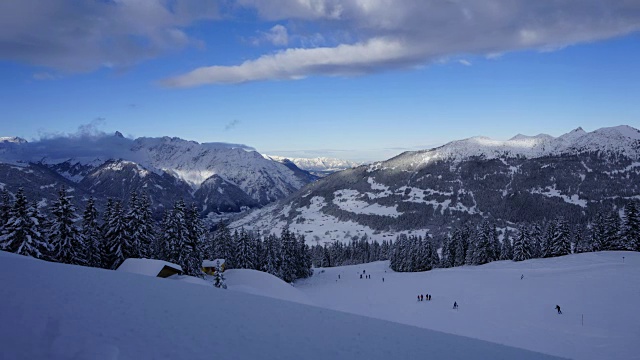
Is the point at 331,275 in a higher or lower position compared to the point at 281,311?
lower

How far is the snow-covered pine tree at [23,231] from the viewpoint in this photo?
34.3 meters

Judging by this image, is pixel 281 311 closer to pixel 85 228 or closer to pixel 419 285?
pixel 85 228

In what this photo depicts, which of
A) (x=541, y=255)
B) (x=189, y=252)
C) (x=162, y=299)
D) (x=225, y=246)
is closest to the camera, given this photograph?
(x=162, y=299)

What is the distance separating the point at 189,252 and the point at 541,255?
7127 cm

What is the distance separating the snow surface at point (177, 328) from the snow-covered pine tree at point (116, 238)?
25620 mm

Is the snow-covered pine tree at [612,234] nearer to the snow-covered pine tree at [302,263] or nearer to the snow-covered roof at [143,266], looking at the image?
the snow-covered pine tree at [302,263]

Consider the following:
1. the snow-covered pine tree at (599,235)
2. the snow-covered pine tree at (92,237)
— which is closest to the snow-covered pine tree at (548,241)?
the snow-covered pine tree at (599,235)

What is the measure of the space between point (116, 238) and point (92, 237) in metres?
2.59

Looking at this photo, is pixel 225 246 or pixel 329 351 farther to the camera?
pixel 225 246

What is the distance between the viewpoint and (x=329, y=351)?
1274cm

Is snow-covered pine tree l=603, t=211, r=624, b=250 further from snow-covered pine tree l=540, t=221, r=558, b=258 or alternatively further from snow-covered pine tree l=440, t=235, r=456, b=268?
snow-covered pine tree l=440, t=235, r=456, b=268

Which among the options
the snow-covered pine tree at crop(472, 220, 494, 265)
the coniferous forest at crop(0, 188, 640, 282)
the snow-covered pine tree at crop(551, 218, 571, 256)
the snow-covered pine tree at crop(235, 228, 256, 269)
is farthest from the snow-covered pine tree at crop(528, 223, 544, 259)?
the snow-covered pine tree at crop(235, 228, 256, 269)

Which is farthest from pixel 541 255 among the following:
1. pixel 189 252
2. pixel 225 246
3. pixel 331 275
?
pixel 189 252

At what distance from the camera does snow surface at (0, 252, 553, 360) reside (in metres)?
10.3
